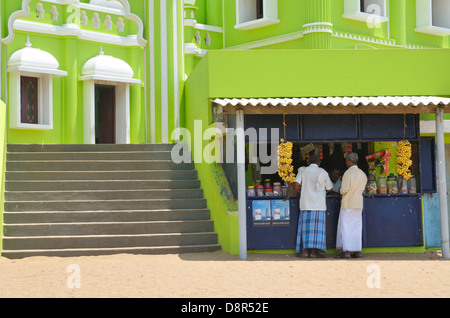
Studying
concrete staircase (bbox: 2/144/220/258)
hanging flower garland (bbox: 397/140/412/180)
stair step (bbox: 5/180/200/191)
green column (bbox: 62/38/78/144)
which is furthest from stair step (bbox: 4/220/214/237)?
green column (bbox: 62/38/78/144)

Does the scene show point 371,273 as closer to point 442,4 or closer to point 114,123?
point 114,123

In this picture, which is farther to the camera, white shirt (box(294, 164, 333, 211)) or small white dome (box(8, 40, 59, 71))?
small white dome (box(8, 40, 59, 71))

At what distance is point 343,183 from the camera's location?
12867mm

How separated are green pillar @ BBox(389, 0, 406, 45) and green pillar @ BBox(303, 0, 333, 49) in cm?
263

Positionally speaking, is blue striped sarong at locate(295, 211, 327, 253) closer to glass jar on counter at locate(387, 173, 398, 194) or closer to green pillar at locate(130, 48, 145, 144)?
glass jar on counter at locate(387, 173, 398, 194)

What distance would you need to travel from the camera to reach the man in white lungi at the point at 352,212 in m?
12.8

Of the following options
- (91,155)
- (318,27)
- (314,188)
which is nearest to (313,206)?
(314,188)

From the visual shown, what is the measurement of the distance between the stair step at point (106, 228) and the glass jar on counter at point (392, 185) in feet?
10.4

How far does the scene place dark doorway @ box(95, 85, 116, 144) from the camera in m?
21.2

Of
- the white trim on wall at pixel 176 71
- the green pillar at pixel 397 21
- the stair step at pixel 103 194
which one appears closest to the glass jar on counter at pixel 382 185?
the stair step at pixel 103 194

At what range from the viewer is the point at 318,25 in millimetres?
18750

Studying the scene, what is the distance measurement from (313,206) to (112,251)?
3439 mm

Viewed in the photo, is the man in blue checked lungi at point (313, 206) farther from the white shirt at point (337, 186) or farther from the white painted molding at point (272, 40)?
the white painted molding at point (272, 40)

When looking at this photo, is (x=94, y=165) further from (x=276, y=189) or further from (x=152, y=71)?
(x=276, y=189)
